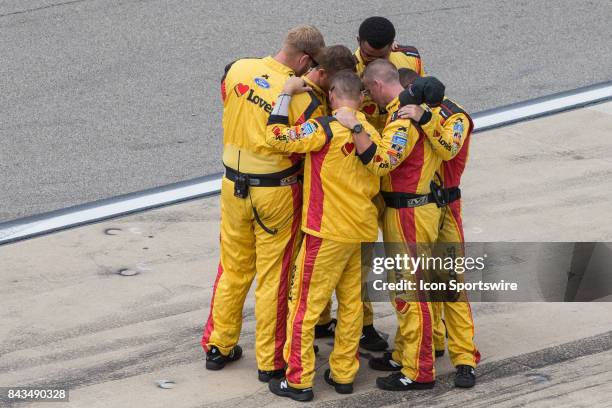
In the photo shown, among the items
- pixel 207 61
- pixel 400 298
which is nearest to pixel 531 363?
pixel 400 298

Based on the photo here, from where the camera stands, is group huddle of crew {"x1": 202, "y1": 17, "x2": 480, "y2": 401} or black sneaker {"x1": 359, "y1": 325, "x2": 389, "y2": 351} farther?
black sneaker {"x1": 359, "y1": 325, "x2": 389, "y2": 351}

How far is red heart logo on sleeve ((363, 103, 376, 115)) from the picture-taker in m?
7.27

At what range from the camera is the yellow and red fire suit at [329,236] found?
6625mm

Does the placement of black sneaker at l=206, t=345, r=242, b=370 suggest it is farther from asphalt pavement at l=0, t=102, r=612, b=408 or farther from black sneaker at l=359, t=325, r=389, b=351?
black sneaker at l=359, t=325, r=389, b=351

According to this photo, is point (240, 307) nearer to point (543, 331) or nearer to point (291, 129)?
point (291, 129)

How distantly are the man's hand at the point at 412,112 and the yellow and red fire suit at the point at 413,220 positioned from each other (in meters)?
0.03

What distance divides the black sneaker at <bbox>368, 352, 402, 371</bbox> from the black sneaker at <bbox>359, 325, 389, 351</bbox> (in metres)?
0.23

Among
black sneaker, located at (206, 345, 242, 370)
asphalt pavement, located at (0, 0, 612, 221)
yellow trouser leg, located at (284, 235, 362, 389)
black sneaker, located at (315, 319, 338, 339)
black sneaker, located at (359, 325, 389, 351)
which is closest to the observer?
yellow trouser leg, located at (284, 235, 362, 389)

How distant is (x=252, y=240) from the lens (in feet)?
23.4

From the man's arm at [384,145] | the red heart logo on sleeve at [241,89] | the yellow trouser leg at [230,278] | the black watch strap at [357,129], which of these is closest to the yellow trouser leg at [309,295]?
the yellow trouser leg at [230,278]

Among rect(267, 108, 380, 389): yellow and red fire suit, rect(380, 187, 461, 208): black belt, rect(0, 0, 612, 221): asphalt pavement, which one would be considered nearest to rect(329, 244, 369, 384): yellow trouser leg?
rect(267, 108, 380, 389): yellow and red fire suit

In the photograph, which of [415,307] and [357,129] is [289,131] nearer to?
[357,129]

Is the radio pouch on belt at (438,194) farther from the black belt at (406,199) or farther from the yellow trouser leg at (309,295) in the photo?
the yellow trouser leg at (309,295)

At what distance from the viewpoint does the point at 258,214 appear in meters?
6.94
